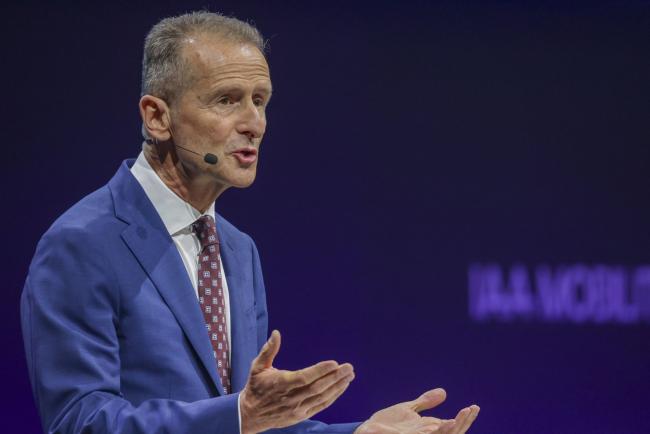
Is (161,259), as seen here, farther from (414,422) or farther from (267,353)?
(414,422)

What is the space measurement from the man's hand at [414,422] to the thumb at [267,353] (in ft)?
1.25

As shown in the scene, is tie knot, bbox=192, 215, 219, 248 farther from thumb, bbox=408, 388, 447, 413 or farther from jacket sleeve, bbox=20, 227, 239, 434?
thumb, bbox=408, 388, 447, 413

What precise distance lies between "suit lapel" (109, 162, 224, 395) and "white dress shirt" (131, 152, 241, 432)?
25mm

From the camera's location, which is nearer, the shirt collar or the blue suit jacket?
the blue suit jacket

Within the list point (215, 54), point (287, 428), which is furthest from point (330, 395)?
point (215, 54)

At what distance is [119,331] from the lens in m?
1.55

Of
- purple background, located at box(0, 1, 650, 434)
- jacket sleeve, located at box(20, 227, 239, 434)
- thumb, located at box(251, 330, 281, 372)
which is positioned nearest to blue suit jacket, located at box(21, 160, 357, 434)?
jacket sleeve, located at box(20, 227, 239, 434)

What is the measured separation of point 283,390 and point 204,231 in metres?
0.51

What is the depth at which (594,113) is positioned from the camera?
12.2ft

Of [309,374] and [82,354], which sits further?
[82,354]

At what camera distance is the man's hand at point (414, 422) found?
1.60 meters

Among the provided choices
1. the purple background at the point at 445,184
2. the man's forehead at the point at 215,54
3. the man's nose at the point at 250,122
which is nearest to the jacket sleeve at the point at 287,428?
the man's nose at the point at 250,122

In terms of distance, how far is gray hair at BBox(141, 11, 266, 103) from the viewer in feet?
5.50

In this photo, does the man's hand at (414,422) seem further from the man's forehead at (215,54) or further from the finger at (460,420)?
the man's forehead at (215,54)
